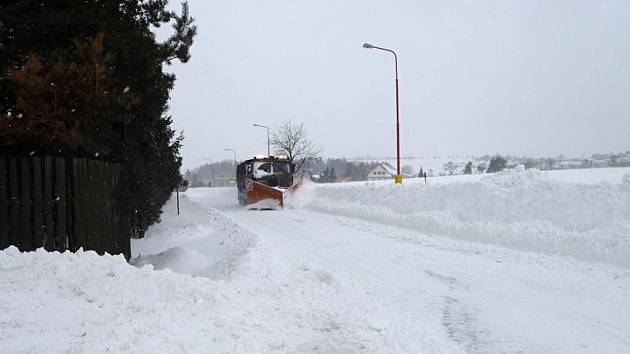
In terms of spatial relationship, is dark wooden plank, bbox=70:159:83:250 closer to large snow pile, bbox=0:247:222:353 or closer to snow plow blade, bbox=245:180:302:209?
large snow pile, bbox=0:247:222:353

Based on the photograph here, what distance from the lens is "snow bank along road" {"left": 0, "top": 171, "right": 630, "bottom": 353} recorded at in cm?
438

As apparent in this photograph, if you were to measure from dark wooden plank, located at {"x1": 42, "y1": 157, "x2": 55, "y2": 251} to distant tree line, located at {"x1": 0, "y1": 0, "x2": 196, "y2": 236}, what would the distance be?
498mm

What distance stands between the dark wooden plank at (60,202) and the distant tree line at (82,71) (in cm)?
42

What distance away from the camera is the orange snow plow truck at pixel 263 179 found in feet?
76.8

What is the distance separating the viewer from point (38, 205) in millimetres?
6039

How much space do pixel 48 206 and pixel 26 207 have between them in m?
0.30

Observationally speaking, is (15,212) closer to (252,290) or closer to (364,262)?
(252,290)

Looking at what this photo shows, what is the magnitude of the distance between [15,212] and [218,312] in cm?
309

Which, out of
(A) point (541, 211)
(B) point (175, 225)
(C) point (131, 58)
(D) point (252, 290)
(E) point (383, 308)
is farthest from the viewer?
(B) point (175, 225)

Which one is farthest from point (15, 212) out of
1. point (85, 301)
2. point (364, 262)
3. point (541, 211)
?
point (541, 211)

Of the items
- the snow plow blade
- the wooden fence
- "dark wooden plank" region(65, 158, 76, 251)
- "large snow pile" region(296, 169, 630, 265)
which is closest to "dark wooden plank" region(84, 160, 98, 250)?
the wooden fence

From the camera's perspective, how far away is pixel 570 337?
4.84m

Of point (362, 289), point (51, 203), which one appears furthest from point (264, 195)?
point (51, 203)

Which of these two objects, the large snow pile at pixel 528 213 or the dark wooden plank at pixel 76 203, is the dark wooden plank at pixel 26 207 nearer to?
the dark wooden plank at pixel 76 203
